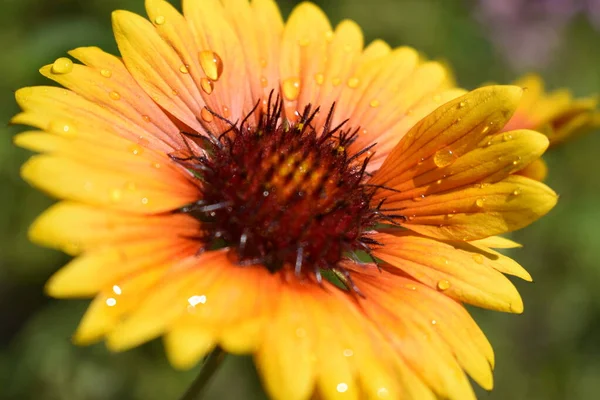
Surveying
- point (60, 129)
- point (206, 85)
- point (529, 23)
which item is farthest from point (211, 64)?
point (529, 23)

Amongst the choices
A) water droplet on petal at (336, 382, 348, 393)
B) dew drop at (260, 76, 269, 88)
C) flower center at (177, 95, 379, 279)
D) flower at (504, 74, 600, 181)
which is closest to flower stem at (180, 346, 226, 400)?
flower center at (177, 95, 379, 279)

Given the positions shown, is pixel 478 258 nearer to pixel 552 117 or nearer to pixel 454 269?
pixel 454 269

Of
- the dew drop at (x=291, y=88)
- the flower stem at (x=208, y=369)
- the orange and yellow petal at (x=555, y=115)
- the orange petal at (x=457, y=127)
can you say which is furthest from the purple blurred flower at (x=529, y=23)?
the flower stem at (x=208, y=369)

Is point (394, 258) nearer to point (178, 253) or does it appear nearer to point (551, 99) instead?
point (178, 253)

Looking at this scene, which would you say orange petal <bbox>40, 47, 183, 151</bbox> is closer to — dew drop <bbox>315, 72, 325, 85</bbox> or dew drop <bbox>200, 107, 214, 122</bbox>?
dew drop <bbox>200, 107, 214, 122</bbox>

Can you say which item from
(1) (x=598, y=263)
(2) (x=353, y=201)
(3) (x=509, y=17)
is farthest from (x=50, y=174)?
(3) (x=509, y=17)
